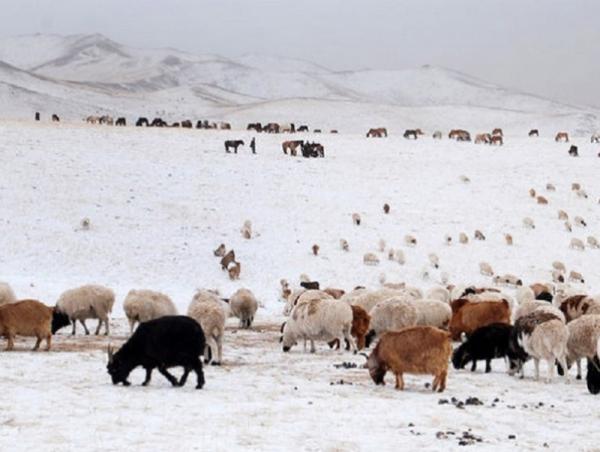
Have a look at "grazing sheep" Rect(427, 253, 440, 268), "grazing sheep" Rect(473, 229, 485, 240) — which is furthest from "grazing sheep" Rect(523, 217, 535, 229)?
"grazing sheep" Rect(427, 253, 440, 268)

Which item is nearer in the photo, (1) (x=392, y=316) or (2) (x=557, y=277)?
(1) (x=392, y=316)

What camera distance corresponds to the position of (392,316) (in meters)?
18.5

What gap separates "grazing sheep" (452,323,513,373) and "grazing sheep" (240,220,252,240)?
2103cm

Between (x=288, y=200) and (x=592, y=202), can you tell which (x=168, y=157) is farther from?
(x=592, y=202)

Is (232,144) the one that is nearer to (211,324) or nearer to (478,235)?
(478,235)

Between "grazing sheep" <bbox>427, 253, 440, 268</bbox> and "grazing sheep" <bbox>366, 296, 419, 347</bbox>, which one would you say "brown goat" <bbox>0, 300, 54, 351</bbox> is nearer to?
"grazing sheep" <bbox>366, 296, 419, 347</bbox>

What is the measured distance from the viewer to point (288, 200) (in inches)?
1655

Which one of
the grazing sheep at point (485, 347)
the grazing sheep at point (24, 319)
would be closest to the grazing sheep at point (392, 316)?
the grazing sheep at point (485, 347)

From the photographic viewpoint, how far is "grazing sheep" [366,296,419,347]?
18.4 metres

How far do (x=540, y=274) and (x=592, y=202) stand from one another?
1247cm

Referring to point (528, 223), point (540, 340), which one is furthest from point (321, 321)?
point (528, 223)

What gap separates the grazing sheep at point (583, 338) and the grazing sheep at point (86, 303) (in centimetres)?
1051

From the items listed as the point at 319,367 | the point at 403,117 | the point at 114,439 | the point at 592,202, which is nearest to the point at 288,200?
the point at 592,202

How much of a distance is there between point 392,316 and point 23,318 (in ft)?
24.9
